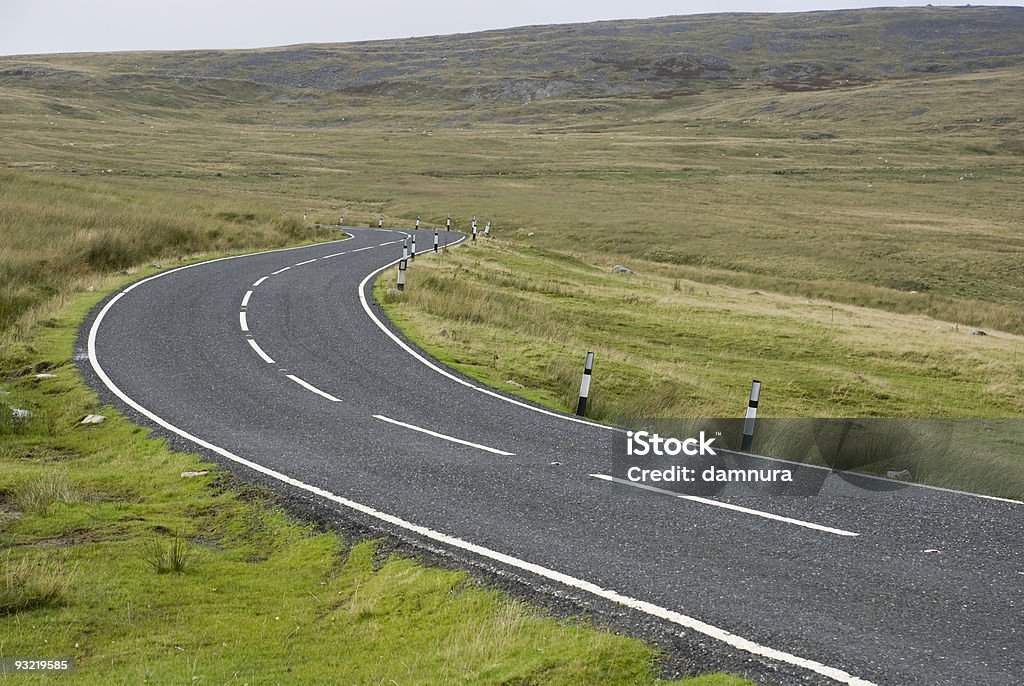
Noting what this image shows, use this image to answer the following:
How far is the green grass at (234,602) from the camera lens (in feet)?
21.2

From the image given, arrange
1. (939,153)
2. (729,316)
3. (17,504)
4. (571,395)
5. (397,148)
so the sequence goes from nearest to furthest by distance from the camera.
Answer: (17,504) < (571,395) < (729,316) < (939,153) < (397,148)

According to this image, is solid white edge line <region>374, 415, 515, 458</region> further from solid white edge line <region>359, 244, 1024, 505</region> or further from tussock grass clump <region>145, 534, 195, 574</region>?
tussock grass clump <region>145, 534, 195, 574</region>

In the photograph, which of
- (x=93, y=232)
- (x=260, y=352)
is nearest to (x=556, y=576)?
(x=260, y=352)

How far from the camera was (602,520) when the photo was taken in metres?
9.48

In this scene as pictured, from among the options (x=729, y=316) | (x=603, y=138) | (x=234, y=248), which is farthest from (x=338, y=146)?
(x=729, y=316)

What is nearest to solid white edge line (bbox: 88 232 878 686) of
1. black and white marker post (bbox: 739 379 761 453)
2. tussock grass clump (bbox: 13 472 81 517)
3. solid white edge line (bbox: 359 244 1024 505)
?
tussock grass clump (bbox: 13 472 81 517)

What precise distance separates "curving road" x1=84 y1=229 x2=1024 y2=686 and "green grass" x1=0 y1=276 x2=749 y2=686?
22.5 inches

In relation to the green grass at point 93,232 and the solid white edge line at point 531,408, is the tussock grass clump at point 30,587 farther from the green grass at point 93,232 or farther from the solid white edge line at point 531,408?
the green grass at point 93,232

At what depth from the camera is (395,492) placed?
1044 centimetres

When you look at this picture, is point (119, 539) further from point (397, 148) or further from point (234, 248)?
point (397, 148)

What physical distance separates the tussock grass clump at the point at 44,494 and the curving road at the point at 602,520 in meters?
2.04

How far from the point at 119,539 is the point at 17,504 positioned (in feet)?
5.18

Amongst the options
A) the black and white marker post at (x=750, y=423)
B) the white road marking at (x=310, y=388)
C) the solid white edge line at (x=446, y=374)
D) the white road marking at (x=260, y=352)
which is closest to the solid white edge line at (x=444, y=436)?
the white road marking at (x=310, y=388)

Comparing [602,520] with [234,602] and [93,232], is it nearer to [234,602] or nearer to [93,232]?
[234,602]
